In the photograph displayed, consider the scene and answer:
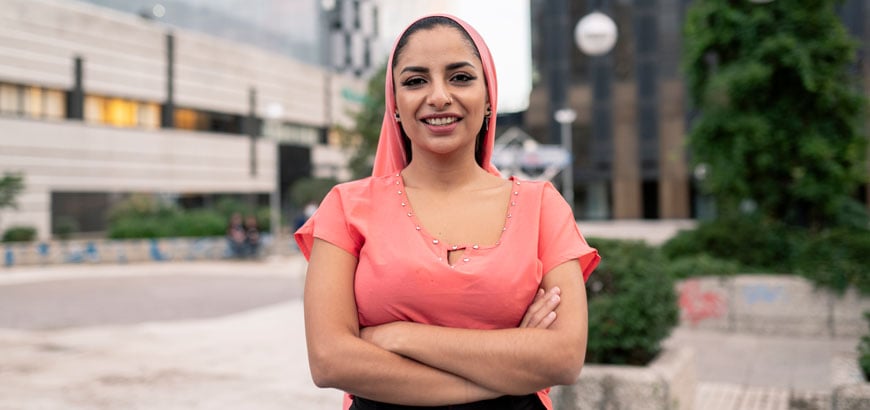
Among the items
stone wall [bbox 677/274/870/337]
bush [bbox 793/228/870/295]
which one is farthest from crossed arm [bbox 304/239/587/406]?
bush [bbox 793/228/870/295]

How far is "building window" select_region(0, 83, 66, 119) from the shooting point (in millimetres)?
28266

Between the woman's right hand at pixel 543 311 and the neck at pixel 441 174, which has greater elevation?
the neck at pixel 441 174

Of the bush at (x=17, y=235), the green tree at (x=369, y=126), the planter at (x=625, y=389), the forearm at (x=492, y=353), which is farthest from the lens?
the green tree at (x=369, y=126)

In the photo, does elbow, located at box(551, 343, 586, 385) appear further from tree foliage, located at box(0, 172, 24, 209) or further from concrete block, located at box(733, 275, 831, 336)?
tree foliage, located at box(0, 172, 24, 209)

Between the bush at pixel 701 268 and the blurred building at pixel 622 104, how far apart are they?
3642 centimetres

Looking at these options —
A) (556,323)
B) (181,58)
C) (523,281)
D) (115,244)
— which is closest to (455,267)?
(523,281)

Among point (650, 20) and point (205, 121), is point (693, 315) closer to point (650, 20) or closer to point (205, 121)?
point (205, 121)

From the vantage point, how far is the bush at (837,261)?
8266 mm

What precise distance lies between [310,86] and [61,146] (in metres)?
19.0

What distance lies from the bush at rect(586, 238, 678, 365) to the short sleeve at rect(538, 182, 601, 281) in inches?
113

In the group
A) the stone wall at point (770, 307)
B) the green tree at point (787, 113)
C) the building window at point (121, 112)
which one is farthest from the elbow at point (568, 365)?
the building window at point (121, 112)

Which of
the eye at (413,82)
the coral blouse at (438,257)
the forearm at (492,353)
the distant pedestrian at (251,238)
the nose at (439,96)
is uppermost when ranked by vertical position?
the eye at (413,82)

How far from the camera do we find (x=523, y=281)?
192 cm

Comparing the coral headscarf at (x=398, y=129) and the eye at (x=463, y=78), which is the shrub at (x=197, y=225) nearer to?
the coral headscarf at (x=398, y=129)
